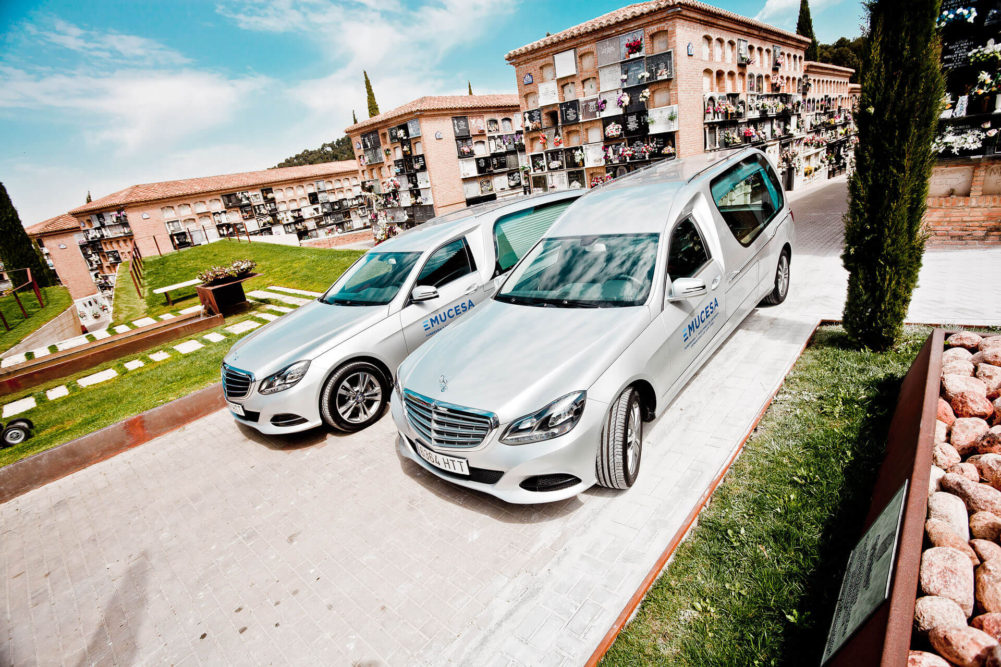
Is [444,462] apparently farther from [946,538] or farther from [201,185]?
[201,185]

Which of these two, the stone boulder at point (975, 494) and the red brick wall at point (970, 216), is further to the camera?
the red brick wall at point (970, 216)

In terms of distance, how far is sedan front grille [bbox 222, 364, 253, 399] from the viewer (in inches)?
190

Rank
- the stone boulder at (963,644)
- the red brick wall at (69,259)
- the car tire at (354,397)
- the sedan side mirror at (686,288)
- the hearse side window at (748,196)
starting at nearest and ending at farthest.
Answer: the stone boulder at (963,644), the sedan side mirror at (686,288), the car tire at (354,397), the hearse side window at (748,196), the red brick wall at (69,259)

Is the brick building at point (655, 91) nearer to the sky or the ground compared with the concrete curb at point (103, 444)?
nearer to the sky

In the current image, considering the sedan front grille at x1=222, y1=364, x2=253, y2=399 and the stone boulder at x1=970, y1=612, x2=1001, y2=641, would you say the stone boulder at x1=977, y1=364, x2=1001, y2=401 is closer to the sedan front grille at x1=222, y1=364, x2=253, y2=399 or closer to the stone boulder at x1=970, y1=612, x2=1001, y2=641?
the stone boulder at x1=970, y1=612, x2=1001, y2=641

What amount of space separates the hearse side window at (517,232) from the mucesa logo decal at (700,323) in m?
2.35

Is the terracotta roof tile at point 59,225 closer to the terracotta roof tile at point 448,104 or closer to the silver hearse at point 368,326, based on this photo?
the terracotta roof tile at point 448,104

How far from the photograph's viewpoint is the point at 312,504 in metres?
4.14

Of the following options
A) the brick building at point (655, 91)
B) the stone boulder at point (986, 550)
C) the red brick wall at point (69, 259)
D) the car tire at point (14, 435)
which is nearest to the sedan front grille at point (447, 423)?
the stone boulder at point (986, 550)

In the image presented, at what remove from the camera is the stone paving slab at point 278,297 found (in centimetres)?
1206

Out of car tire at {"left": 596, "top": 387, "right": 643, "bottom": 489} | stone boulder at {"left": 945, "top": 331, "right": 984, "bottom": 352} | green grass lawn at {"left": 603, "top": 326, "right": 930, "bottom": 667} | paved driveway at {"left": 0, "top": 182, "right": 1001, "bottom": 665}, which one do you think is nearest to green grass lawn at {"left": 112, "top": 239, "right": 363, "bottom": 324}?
paved driveway at {"left": 0, "top": 182, "right": 1001, "bottom": 665}

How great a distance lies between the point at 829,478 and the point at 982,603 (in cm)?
134

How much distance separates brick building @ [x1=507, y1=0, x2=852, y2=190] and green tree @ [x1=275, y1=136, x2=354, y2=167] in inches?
3131

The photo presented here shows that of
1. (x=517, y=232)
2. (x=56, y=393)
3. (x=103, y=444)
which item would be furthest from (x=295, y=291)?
(x=517, y=232)
